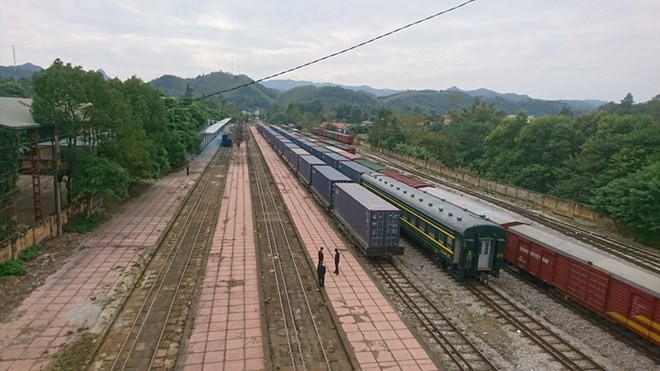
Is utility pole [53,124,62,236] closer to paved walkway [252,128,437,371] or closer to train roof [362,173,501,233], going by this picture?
paved walkway [252,128,437,371]

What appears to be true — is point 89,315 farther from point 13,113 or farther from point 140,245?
point 13,113

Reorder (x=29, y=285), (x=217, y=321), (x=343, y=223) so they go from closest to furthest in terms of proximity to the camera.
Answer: (x=217, y=321)
(x=29, y=285)
(x=343, y=223)

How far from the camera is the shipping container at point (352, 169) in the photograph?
117ft

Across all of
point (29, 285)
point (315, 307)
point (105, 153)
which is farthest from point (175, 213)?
point (315, 307)

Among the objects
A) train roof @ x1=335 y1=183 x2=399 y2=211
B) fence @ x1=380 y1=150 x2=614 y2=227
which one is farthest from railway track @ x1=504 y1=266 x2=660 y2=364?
fence @ x1=380 y1=150 x2=614 y2=227

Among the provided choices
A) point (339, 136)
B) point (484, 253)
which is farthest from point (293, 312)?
point (339, 136)

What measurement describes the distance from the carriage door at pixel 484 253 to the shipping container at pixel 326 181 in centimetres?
1400

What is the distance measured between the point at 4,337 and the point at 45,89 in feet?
54.0

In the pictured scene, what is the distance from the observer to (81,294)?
17.9 metres

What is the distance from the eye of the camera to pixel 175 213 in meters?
32.6

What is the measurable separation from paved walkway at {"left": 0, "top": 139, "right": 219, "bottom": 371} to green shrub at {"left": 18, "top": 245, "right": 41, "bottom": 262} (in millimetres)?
1852

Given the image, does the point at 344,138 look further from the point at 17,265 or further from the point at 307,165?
the point at 17,265

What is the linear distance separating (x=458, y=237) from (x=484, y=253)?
1462mm

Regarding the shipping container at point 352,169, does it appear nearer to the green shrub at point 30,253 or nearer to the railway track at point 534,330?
the railway track at point 534,330
